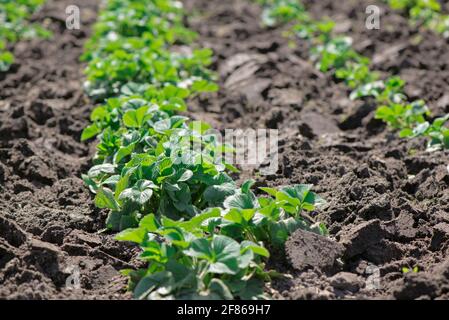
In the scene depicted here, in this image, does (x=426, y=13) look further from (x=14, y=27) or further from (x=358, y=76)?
(x=14, y=27)

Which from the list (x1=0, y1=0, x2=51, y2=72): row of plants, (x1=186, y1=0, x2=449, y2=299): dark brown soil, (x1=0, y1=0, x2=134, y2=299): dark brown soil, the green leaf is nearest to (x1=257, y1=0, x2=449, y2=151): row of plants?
(x1=186, y1=0, x2=449, y2=299): dark brown soil

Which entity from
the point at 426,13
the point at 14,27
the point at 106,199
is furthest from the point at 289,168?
the point at 14,27

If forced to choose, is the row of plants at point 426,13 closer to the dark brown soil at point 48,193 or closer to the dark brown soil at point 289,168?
the dark brown soil at point 289,168

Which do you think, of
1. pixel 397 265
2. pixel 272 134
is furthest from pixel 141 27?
pixel 397 265

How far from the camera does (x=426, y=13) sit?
7770 millimetres

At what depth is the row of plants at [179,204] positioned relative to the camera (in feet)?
10.5

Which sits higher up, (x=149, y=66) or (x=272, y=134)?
(x=149, y=66)

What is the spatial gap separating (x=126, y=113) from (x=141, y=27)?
9.58 ft

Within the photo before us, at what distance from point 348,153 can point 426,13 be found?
136 inches

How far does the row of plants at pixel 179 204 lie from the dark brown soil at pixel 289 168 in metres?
0.14

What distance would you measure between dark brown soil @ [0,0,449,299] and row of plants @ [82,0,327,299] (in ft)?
0.46

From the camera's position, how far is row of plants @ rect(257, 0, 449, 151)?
194 inches
